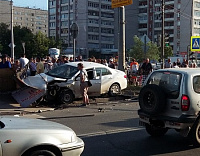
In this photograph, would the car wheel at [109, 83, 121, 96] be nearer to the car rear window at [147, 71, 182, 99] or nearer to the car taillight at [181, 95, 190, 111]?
the car rear window at [147, 71, 182, 99]

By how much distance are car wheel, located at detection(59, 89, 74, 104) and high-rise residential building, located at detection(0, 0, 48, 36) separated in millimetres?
128784

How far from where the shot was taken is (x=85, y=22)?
10438 centimetres

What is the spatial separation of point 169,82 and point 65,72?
7.17 metres

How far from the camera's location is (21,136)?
14.7 ft

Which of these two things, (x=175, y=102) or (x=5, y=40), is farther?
(x=5, y=40)

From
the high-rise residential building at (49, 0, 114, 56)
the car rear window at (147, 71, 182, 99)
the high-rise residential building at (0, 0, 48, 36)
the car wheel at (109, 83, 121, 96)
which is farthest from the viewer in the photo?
the high-rise residential building at (0, 0, 48, 36)

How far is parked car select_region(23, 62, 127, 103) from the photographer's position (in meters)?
13.1

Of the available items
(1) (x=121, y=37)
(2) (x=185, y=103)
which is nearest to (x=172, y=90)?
(2) (x=185, y=103)

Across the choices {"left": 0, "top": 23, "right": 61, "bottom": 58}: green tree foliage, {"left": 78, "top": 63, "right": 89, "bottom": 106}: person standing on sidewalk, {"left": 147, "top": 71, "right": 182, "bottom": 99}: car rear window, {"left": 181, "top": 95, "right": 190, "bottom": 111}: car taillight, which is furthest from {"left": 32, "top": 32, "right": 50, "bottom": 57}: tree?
{"left": 181, "top": 95, "right": 190, "bottom": 111}: car taillight

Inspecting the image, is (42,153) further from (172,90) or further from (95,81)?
(95,81)

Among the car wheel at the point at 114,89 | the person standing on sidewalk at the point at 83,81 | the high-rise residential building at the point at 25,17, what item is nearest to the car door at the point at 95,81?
the car wheel at the point at 114,89

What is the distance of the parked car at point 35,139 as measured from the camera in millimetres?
4418

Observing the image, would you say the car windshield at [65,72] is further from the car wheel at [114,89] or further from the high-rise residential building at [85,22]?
the high-rise residential building at [85,22]

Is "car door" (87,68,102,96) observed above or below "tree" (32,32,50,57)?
below
